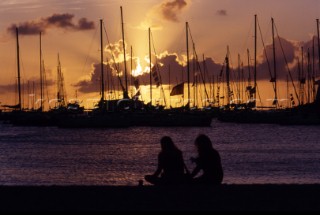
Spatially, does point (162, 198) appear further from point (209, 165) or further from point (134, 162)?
point (134, 162)

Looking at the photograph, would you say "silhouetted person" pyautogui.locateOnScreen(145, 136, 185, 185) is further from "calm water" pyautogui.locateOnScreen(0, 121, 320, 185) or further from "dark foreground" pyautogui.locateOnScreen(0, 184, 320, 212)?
"calm water" pyautogui.locateOnScreen(0, 121, 320, 185)

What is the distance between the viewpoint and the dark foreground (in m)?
13.7

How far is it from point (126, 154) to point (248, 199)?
44.1 meters

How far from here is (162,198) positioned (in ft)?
48.6

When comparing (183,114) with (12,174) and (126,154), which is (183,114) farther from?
(12,174)

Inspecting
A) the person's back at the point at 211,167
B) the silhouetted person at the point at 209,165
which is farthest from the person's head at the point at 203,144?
the person's back at the point at 211,167

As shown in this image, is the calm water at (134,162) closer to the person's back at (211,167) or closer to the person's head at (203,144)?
the person's back at (211,167)

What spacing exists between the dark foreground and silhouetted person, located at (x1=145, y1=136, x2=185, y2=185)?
1403mm

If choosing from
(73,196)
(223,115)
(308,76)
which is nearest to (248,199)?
(73,196)

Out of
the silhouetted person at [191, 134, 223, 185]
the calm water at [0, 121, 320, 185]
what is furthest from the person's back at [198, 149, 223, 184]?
the calm water at [0, 121, 320, 185]

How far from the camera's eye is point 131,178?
37219mm

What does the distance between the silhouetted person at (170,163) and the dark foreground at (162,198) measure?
1.40 metres

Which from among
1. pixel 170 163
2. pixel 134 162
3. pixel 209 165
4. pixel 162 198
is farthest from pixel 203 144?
pixel 134 162

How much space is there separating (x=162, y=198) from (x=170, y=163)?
9.25 ft
